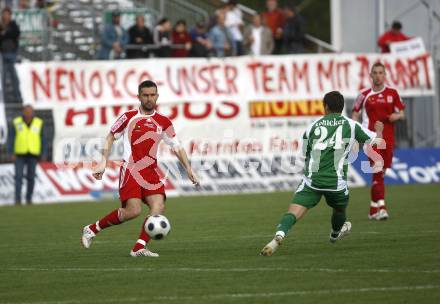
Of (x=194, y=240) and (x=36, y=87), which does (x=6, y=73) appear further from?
(x=194, y=240)

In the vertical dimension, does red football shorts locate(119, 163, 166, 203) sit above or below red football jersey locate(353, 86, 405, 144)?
below

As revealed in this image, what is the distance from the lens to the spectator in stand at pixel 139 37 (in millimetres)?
28594

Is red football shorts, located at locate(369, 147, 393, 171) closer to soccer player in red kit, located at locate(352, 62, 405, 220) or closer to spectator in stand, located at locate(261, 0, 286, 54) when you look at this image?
soccer player in red kit, located at locate(352, 62, 405, 220)

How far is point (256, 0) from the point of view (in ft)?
155

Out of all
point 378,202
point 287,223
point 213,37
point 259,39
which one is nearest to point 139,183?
point 287,223

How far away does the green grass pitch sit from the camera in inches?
395

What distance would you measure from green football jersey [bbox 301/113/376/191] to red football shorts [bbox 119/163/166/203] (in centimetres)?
181

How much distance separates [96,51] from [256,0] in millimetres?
18225

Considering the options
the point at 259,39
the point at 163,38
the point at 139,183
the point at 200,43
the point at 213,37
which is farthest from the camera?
the point at 259,39

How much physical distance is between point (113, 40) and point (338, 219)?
16.1 meters

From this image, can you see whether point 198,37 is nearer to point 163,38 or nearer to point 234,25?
point 163,38

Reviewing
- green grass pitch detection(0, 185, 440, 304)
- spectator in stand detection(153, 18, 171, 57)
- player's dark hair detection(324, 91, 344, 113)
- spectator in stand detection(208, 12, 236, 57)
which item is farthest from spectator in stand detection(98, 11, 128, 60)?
player's dark hair detection(324, 91, 344, 113)

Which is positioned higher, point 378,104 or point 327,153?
point 378,104

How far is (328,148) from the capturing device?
1307cm
